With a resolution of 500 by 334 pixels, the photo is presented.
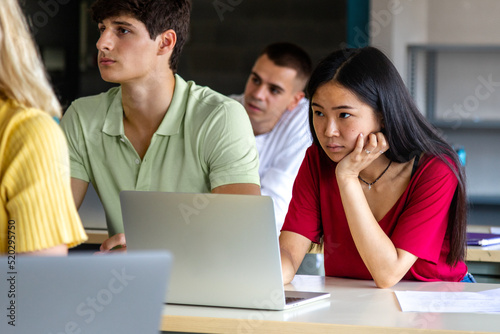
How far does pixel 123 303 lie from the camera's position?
0.76 m

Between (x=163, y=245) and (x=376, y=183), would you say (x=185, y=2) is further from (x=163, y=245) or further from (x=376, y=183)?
(x=163, y=245)

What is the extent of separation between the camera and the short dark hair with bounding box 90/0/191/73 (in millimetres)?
1910

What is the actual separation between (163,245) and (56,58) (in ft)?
15.5

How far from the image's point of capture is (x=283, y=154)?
9.46 ft

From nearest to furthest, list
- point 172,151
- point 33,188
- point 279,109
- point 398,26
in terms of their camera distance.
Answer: point 33,188 → point 172,151 → point 279,109 → point 398,26

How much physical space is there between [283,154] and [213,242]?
64.6 inches

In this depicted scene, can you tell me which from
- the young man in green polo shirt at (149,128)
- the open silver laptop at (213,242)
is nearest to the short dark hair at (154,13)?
the young man in green polo shirt at (149,128)

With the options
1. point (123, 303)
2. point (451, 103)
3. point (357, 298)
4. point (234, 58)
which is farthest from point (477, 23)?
point (123, 303)

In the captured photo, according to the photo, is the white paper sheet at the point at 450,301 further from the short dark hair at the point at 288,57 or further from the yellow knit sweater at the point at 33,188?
the short dark hair at the point at 288,57

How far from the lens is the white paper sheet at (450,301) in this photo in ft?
4.35

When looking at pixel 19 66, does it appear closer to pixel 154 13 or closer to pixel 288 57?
pixel 154 13

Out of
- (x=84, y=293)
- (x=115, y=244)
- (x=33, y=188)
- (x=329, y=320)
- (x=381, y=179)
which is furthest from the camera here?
(x=381, y=179)

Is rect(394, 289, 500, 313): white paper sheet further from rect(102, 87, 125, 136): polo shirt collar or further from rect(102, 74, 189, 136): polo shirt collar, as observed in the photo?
rect(102, 87, 125, 136): polo shirt collar

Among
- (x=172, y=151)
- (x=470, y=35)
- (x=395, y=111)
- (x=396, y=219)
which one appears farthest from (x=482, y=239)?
(x=470, y=35)
